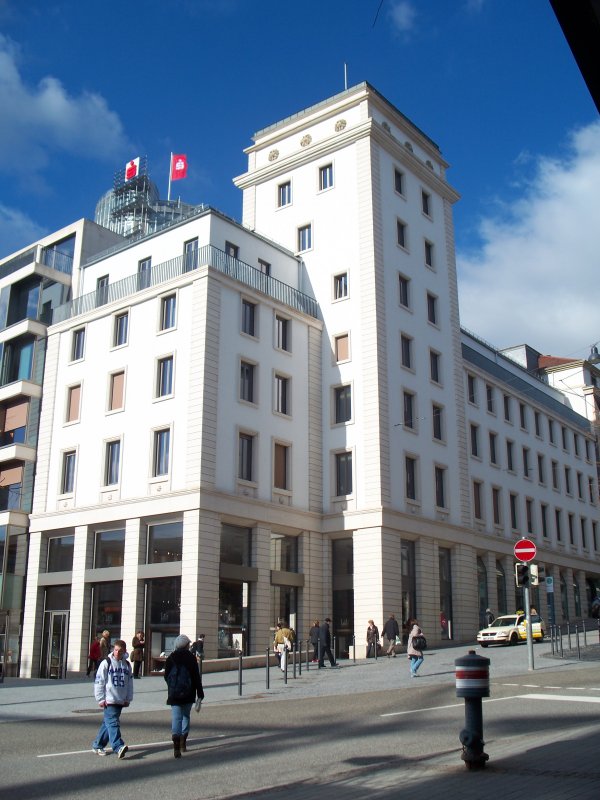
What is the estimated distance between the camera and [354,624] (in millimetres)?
36562

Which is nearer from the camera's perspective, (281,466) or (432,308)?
(281,466)

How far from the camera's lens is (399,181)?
1780 inches

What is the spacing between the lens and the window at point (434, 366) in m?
43.9

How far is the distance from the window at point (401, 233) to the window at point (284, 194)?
19.9ft

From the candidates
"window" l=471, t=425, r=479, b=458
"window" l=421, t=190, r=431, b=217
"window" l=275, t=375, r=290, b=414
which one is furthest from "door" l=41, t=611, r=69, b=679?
"window" l=421, t=190, r=431, b=217

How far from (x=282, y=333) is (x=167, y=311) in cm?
548

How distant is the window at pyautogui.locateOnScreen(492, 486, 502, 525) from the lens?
50.3m

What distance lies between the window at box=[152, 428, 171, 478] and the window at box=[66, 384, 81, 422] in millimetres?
5854

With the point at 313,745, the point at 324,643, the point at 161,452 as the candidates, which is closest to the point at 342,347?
the point at 161,452

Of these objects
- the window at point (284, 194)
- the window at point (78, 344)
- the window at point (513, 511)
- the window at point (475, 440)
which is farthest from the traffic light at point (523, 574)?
the window at point (513, 511)

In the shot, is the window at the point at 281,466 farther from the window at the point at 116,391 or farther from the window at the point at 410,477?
the window at the point at 116,391

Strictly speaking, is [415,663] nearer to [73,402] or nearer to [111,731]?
[111,731]

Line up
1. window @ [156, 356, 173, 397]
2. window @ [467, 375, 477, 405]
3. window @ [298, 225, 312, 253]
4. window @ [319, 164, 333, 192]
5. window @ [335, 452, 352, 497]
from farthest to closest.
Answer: window @ [467, 375, 477, 405], window @ [319, 164, 333, 192], window @ [298, 225, 312, 253], window @ [335, 452, 352, 497], window @ [156, 356, 173, 397]

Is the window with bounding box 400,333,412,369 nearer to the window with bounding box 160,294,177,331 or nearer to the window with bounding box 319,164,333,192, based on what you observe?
the window with bounding box 319,164,333,192
